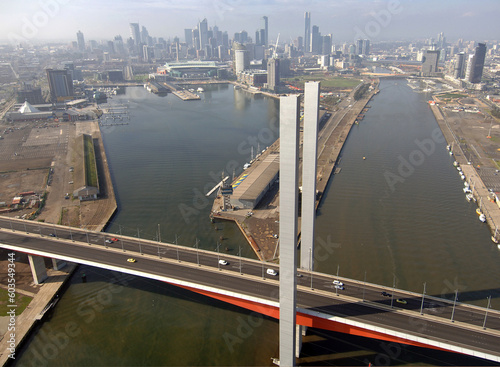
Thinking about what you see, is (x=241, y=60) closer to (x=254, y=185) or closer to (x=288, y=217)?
(x=254, y=185)

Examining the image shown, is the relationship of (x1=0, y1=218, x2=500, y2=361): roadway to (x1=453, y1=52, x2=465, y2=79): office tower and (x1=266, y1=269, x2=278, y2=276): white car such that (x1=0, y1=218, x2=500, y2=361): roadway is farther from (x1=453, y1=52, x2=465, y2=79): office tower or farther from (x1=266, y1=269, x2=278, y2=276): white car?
(x1=453, y1=52, x2=465, y2=79): office tower

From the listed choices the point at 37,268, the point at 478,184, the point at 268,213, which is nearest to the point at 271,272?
the point at 268,213

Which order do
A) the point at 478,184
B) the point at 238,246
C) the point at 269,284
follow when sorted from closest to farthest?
the point at 269,284, the point at 238,246, the point at 478,184

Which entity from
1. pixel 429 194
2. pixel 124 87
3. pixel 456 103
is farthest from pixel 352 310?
pixel 124 87

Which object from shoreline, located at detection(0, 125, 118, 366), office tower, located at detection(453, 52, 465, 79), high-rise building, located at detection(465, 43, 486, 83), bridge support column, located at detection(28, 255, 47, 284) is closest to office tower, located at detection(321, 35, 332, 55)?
office tower, located at detection(453, 52, 465, 79)

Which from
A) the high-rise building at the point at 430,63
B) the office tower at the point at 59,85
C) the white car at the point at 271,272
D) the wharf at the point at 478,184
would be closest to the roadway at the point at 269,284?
→ the white car at the point at 271,272

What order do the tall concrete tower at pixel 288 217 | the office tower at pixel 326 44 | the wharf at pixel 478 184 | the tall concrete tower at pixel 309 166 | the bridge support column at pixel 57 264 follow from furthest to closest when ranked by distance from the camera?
the office tower at pixel 326 44 → the wharf at pixel 478 184 → the bridge support column at pixel 57 264 → the tall concrete tower at pixel 309 166 → the tall concrete tower at pixel 288 217

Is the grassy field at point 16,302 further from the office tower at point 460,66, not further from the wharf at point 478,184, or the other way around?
the office tower at point 460,66
